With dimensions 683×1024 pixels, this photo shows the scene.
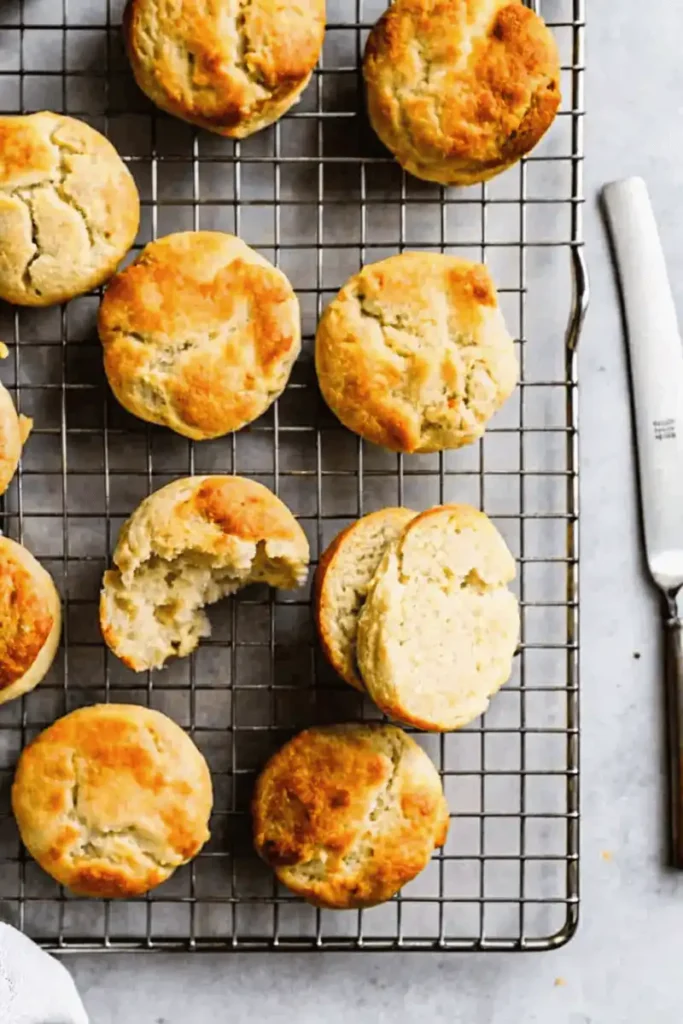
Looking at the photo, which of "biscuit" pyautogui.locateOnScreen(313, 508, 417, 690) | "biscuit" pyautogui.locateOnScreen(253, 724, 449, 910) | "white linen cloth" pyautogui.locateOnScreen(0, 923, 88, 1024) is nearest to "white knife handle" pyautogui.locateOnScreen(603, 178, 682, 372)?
"biscuit" pyautogui.locateOnScreen(313, 508, 417, 690)

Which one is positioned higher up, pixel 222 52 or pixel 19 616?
pixel 222 52

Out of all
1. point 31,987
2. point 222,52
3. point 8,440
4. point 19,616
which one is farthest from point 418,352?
point 31,987

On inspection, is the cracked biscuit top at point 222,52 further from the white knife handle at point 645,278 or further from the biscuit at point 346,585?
the biscuit at point 346,585

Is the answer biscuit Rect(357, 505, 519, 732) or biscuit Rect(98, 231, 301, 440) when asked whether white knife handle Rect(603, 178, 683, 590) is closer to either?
biscuit Rect(357, 505, 519, 732)

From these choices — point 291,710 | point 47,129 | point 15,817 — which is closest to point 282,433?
point 291,710

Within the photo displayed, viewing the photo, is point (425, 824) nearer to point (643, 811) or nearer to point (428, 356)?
point (643, 811)

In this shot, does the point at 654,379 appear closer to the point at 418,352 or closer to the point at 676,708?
the point at 418,352

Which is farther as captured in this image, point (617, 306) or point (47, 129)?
point (617, 306)
